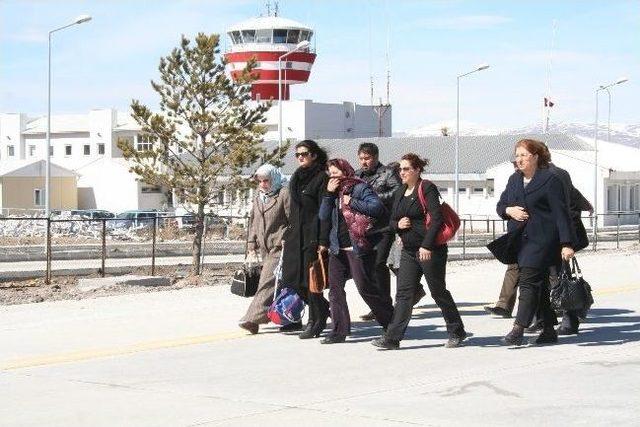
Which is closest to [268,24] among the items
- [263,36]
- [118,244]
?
[263,36]

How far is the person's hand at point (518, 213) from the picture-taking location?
11922 millimetres

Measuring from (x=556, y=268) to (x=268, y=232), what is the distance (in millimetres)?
2812

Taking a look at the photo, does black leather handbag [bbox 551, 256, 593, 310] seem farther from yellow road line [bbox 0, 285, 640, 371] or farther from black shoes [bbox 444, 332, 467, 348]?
yellow road line [bbox 0, 285, 640, 371]

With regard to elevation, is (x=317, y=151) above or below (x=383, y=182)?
above

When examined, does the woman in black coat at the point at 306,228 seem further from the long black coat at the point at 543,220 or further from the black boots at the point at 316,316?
the long black coat at the point at 543,220

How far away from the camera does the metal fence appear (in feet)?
91.6

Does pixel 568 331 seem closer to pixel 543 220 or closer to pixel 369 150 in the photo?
pixel 543 220

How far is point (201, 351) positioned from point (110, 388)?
2231mm

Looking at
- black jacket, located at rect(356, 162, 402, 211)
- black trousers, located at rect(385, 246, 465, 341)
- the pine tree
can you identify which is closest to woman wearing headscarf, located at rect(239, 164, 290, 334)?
black jacket, located at rect(356, 162, 402, 211)

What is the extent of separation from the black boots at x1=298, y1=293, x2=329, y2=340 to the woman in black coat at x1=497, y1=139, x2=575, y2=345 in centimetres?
177

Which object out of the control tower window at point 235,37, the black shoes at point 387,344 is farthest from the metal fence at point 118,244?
the control tower window at point 235,37

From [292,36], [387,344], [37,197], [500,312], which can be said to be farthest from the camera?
[292,36]

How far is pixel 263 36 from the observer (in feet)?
313

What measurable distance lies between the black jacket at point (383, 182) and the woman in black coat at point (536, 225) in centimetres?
125
